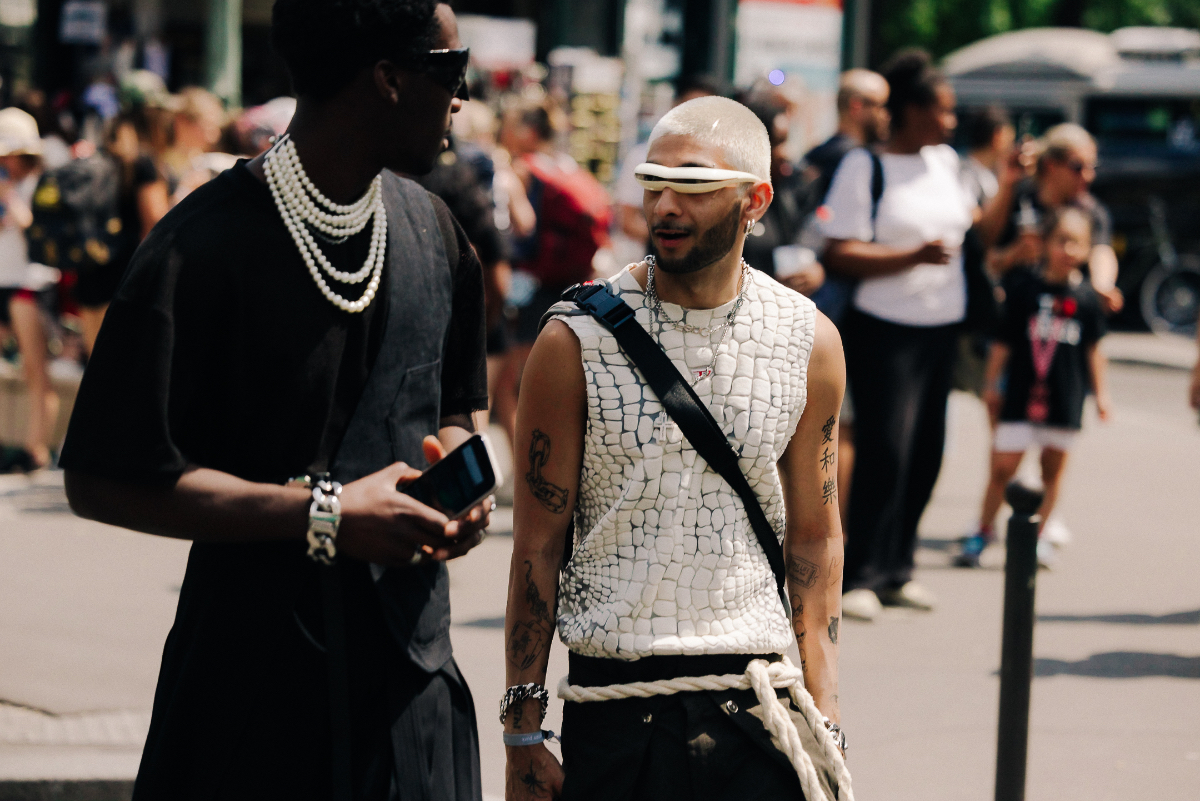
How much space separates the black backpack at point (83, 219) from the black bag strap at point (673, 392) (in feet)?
20.7

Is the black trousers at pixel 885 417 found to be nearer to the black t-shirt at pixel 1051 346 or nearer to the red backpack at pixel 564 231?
the black t-shirt at pixel 1051 346

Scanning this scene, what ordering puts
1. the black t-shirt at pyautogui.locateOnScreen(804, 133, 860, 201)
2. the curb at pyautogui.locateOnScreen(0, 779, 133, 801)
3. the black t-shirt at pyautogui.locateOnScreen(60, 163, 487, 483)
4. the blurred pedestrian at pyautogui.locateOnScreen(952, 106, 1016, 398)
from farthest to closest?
1. the blurred pedestrian at pyautogui.locateOnScreen(952, 106, 1016, 398)
2. the black t-shirt at pyautogui.locateOnScreen(804, 133, 860, 201)
3. the curb at pyautogui.locateOnScreen(0, 779, 133, 801)
4. the black t-shirt at pyautogui.locateOnScreen(60, 163, 487, 483)

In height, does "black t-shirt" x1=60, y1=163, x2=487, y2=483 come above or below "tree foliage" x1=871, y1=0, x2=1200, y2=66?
below

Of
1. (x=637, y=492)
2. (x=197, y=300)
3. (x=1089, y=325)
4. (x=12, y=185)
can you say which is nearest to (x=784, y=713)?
(x=637, y=492)

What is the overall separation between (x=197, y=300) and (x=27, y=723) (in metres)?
3.18

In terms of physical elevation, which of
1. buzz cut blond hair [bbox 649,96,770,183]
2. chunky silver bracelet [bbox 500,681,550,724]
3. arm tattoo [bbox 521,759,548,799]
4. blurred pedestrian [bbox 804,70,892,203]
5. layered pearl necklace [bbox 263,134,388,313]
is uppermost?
blurred pedestrian [bbox 804,70,892,203]

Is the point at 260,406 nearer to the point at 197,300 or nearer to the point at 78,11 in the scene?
the point at 197,300

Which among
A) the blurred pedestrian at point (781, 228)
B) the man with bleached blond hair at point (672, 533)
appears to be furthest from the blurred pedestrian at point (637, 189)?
the man with bleached blond hair at point (672, 533)

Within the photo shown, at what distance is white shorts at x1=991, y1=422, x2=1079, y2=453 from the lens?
7.35 meters

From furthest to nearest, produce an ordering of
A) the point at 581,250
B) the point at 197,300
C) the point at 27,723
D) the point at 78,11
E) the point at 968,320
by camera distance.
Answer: the point at 78,11 → the point at 581,250 → the point at 968,320 → the point at 27,723 → the point at 197,300

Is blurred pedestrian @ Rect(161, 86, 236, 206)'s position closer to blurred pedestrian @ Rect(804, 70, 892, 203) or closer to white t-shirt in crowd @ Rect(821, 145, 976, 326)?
blurred pedestrian @ Rect(804, 70, 892, 203)

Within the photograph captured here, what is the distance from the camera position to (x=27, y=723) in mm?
4840

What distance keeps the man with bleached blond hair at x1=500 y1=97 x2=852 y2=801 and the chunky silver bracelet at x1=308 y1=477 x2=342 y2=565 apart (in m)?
0.49

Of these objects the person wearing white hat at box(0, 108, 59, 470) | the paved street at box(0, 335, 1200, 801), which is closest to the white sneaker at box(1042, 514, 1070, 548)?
the paved street at box(0, 335, 1200, 801)
